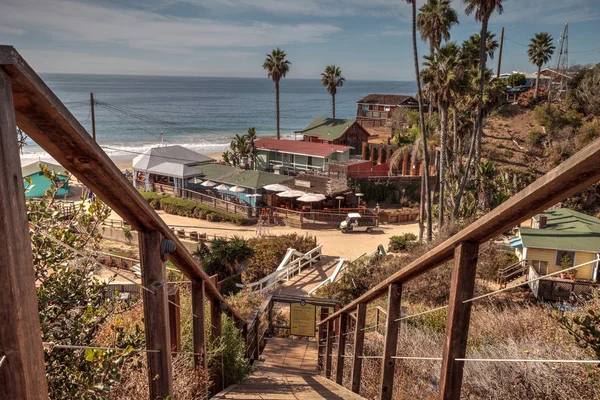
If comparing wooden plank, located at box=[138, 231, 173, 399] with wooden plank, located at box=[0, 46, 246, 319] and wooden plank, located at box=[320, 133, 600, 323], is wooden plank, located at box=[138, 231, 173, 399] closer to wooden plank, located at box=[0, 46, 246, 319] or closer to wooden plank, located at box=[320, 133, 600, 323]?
wooden plank, located at box=[0, 46, 246, 319]

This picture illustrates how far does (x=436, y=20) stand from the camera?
30.5 metres

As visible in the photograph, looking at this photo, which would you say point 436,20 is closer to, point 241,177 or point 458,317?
point 241,177

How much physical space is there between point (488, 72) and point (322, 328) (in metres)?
20.5

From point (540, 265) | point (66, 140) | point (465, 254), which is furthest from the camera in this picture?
point (540, 265)

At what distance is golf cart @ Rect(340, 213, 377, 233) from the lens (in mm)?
27703

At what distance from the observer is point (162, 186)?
35.6 m

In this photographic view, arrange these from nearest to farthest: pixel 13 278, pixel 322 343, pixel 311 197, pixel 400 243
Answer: pixel 13 278, pixel 322 343, pixel 400 243, pixel 311 197

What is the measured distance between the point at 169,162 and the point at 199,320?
3259cm

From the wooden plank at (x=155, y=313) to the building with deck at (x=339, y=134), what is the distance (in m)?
43.1

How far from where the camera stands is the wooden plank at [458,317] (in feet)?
7.86

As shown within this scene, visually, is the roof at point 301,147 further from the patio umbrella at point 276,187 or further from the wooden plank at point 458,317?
the wooden plank at point 458,317

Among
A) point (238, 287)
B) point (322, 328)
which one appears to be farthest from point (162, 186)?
point (322, 328)

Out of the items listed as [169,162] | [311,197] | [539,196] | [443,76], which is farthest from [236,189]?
[539,196]

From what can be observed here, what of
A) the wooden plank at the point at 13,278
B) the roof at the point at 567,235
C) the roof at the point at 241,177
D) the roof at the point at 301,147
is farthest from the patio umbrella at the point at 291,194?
the wooden plank at the point at 13,278
